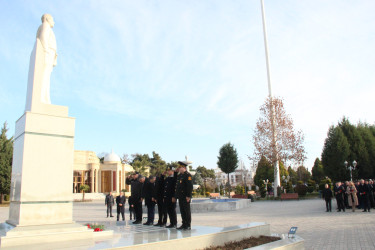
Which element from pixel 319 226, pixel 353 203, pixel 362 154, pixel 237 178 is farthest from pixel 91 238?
pixel 237 178

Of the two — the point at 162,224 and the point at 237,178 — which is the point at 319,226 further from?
the point at 237,178

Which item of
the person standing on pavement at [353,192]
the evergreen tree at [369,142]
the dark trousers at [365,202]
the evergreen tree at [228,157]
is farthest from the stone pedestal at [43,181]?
the evergreen tree at [228,157]

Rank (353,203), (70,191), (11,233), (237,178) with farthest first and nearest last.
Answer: (237,178), (353,203), (70,191), (11,233)

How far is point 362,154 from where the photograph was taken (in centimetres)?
3108

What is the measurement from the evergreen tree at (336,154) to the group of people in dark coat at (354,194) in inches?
633

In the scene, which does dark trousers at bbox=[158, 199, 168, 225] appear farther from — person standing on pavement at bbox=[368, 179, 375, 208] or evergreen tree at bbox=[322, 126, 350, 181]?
evergreen tree at bbox=[322, 126, 350, 181]

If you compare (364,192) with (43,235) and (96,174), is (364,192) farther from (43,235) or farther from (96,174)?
(96,174)

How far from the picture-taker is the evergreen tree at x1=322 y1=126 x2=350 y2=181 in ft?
103

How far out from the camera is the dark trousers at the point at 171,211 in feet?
25.0

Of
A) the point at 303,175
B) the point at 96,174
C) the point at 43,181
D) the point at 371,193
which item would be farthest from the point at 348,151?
the point at 303,175

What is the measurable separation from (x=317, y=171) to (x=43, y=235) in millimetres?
58505

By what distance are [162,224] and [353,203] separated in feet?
38.0

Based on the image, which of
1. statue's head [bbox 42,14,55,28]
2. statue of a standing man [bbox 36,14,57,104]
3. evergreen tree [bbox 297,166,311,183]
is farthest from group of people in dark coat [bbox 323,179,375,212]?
evergreen tree [bbox 297,166,311,183]

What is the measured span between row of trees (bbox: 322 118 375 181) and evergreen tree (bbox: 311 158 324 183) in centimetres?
2326
